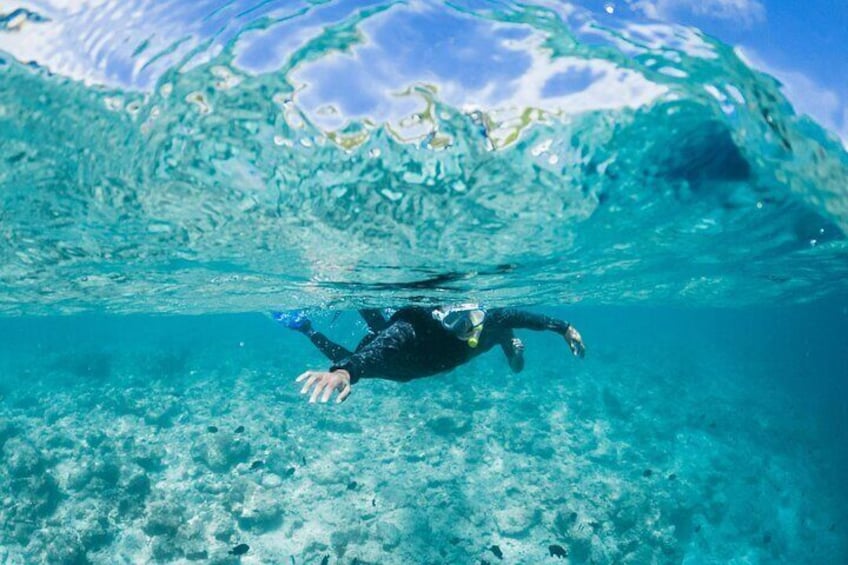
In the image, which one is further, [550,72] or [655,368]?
[655,368]

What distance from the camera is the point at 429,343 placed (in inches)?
329

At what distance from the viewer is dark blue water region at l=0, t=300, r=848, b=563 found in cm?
1424

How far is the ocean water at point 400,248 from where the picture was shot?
5.65 m

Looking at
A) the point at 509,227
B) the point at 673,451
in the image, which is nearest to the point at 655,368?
the point at 673,451

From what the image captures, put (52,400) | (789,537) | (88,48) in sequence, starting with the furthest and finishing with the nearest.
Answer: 1. (52,400)
2. (789,537)
3. (88,48)

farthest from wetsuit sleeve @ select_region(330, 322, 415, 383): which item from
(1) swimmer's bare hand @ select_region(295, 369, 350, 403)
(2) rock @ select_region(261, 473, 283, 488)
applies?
(2) rock @ select_region(261, 473, 283, 488)

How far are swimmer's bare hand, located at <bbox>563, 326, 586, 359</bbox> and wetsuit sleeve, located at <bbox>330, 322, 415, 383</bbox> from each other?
309 centimetres

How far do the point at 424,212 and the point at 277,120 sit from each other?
3.75m

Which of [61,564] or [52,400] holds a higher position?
[61,564]

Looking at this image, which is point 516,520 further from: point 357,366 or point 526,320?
point 357,366

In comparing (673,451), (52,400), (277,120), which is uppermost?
(277,120)

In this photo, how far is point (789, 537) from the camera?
1878 cm

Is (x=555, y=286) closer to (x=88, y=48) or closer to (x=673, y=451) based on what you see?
(x=673, y=451)

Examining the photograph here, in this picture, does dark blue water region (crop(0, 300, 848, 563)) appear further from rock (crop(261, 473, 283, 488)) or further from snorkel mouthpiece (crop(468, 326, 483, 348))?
snorkel mouthpiece (crop(468, 326, 483, 348))
